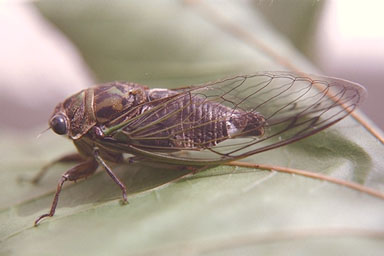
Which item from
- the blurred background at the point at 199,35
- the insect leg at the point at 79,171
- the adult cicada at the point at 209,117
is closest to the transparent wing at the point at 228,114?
the adult cicada at the point at 209,117

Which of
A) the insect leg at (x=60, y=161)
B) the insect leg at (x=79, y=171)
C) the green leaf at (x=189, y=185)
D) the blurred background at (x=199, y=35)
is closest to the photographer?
the green leaf at (x=189, y=185)

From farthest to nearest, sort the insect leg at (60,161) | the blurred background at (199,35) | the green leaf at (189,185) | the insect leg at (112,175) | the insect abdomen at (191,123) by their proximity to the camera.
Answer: the blurred background at (199,35) < the insect leg at (60,161) < the insect abdomen at (191,123) < the insect leg at (112,175) < the green leaf at (189,185)

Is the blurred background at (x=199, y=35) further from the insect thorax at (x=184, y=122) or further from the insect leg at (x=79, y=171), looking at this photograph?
the insect leg at (x=79, y=171)

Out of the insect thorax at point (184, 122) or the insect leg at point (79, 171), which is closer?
the insect thorax at point (184, 122)

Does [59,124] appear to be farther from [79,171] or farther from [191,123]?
[191,123]

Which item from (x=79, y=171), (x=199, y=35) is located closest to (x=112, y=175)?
(x=79, y=171)

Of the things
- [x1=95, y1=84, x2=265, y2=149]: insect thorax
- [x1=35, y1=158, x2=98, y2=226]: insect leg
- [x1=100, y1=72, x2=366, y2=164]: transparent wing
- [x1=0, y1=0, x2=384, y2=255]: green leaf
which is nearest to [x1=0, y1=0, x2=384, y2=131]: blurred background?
[x1=0, y1=0, x2=384, y2=255]: green leaf

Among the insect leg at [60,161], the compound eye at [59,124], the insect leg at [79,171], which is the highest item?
the compound eye at [59,124]

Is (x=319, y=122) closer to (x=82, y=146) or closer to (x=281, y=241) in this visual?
(x=281, y=241)
